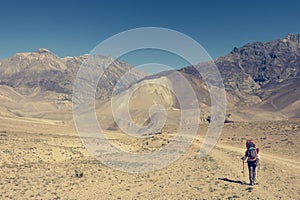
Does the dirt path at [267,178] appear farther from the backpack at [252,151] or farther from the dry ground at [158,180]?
the backpack at [252,151]

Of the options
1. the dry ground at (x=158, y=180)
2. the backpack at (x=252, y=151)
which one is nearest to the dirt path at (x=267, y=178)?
the dry ground at (x=158, y=180)

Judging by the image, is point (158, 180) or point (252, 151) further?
point (158, 180)

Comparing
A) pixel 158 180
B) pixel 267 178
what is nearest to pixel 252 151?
pixel 267 178

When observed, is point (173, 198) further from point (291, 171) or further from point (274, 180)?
point (291, 171)

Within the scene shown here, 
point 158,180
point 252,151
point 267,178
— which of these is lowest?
point 158,180

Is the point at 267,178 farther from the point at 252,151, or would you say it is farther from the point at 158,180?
the point at 158,180

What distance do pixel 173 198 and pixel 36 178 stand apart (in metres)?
9.54

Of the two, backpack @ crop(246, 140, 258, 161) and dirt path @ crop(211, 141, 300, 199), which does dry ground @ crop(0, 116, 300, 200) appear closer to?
dirt path @ crop(211, 141, 300, 199)

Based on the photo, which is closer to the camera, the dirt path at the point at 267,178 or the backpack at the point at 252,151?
the dirt path at the point at 267,178

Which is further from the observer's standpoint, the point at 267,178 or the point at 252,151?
the point at 267,178

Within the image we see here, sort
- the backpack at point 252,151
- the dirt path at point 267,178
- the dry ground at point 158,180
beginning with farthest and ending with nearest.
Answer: the backpack at point 252,151 → the dry ground at point 158,180 → the dirt path at point 267,178

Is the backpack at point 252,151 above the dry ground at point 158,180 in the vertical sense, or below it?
above

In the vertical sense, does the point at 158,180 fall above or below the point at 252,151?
below

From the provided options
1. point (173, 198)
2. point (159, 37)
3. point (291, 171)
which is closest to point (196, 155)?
point (291, 171)
